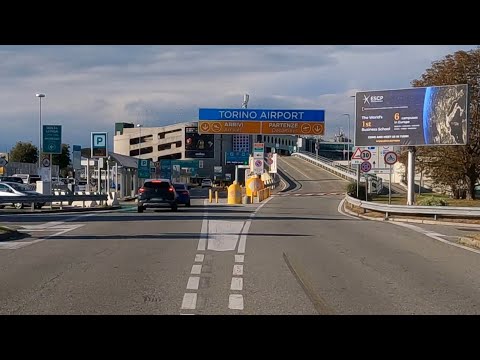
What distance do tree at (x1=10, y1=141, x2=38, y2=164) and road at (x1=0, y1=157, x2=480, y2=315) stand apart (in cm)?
8453

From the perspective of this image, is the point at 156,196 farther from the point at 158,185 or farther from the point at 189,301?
the point at 189,301

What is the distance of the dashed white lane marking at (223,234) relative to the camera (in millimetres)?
17781

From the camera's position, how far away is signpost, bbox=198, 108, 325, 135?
57.8 m

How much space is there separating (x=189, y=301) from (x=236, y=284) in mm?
1769

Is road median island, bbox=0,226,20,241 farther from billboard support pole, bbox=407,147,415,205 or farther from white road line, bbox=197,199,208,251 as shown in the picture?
billboard support pole, bbox=407,147,415,205

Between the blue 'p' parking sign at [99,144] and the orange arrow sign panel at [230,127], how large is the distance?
1480 centimetres

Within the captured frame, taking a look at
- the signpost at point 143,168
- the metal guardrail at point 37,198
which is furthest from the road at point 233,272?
the signpost at point 143,168

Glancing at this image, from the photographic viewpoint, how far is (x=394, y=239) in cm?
2105

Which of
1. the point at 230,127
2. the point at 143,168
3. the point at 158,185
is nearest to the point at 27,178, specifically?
the point at 143,168

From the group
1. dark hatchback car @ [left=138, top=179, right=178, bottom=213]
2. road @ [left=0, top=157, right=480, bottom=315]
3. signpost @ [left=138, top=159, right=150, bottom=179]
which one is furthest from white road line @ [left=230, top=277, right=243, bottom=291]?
signpost @ [left=138, top=159, right=150, bottom=179]

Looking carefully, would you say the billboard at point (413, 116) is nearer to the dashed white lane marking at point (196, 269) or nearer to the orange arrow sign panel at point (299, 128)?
the orange arrow sign panel at point (299, 128)

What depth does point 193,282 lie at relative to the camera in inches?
460
